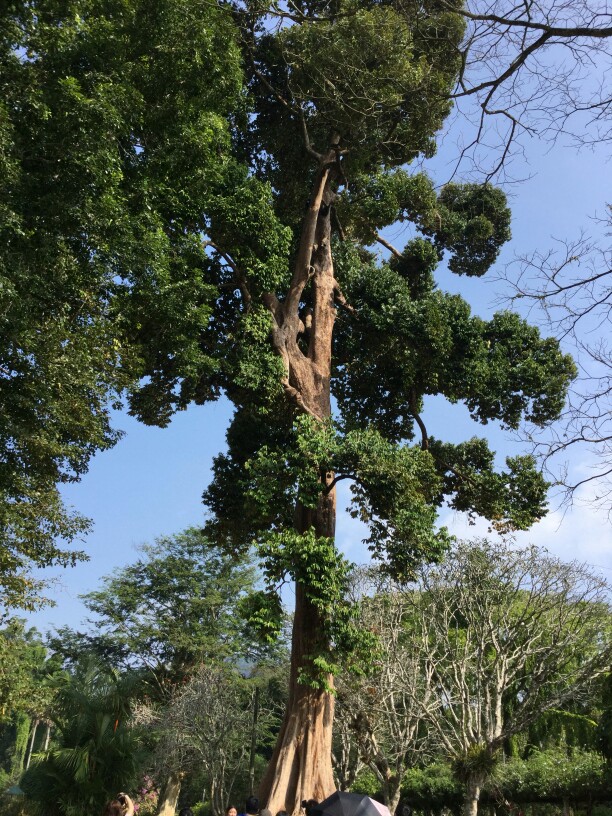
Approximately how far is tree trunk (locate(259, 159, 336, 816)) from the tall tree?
41 mm

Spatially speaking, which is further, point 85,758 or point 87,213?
point 85,758

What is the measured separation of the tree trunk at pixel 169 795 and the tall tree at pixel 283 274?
16.9 metres

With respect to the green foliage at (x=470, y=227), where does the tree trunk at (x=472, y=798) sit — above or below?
below

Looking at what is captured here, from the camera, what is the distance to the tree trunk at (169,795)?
26806mm

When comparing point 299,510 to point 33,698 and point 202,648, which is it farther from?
point 202,648

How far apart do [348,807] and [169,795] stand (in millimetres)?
24066

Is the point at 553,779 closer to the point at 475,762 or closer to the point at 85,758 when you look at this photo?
the point at 475,762

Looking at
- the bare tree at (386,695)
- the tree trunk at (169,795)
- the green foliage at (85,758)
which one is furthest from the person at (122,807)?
the tree trunk at (169,795)

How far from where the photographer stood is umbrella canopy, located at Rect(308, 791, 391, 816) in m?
6.46

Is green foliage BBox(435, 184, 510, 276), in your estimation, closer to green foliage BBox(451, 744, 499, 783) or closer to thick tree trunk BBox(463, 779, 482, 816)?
green foliage BBox(451, 744, 499, 783)

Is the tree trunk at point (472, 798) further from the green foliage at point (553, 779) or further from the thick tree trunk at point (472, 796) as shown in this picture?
the green foliage at point (553, 779)

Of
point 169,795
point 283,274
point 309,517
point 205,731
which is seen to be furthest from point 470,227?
point 169,795

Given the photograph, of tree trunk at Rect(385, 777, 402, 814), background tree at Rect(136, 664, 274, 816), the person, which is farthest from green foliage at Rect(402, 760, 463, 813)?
the person

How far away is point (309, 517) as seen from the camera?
40.4 feet
